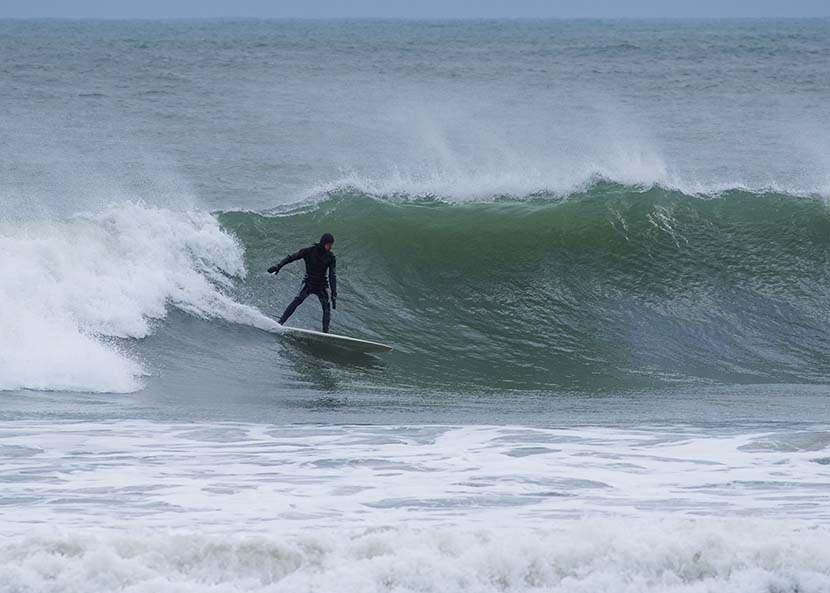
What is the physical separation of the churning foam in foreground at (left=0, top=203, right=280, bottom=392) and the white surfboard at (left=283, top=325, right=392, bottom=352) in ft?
1.82

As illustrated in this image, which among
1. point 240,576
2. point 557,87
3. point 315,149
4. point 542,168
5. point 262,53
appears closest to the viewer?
point 240,576

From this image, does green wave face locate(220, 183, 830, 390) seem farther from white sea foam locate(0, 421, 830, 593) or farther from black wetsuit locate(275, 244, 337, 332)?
white sea foam locate(0, 421, 830, 593)

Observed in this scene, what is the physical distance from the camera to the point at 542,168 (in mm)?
24625

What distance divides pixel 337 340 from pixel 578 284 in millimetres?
4210

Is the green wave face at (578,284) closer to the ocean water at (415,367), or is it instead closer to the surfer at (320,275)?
the ocean water at (415,367)

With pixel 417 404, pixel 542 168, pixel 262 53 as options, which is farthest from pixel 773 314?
pixel 262 53

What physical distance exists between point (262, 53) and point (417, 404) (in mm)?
56014

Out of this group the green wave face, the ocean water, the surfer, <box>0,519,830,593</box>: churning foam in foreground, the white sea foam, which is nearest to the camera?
<box>0,519,830,593</box>: churning foam in foreground

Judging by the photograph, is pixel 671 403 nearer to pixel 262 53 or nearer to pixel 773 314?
pixel 773 314

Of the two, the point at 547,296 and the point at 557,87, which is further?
the point at 557,87

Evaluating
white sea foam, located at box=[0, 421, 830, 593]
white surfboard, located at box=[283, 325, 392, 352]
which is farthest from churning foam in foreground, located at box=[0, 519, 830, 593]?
white surfboard, located at box=[283, 325, 392, 352]

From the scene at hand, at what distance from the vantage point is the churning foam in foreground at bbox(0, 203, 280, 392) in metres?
11.8

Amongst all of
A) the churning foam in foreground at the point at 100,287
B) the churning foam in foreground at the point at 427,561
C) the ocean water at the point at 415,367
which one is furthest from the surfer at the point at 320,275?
the churning foam in foreground at the point at 427,561

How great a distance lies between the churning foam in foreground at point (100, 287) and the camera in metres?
11.8
